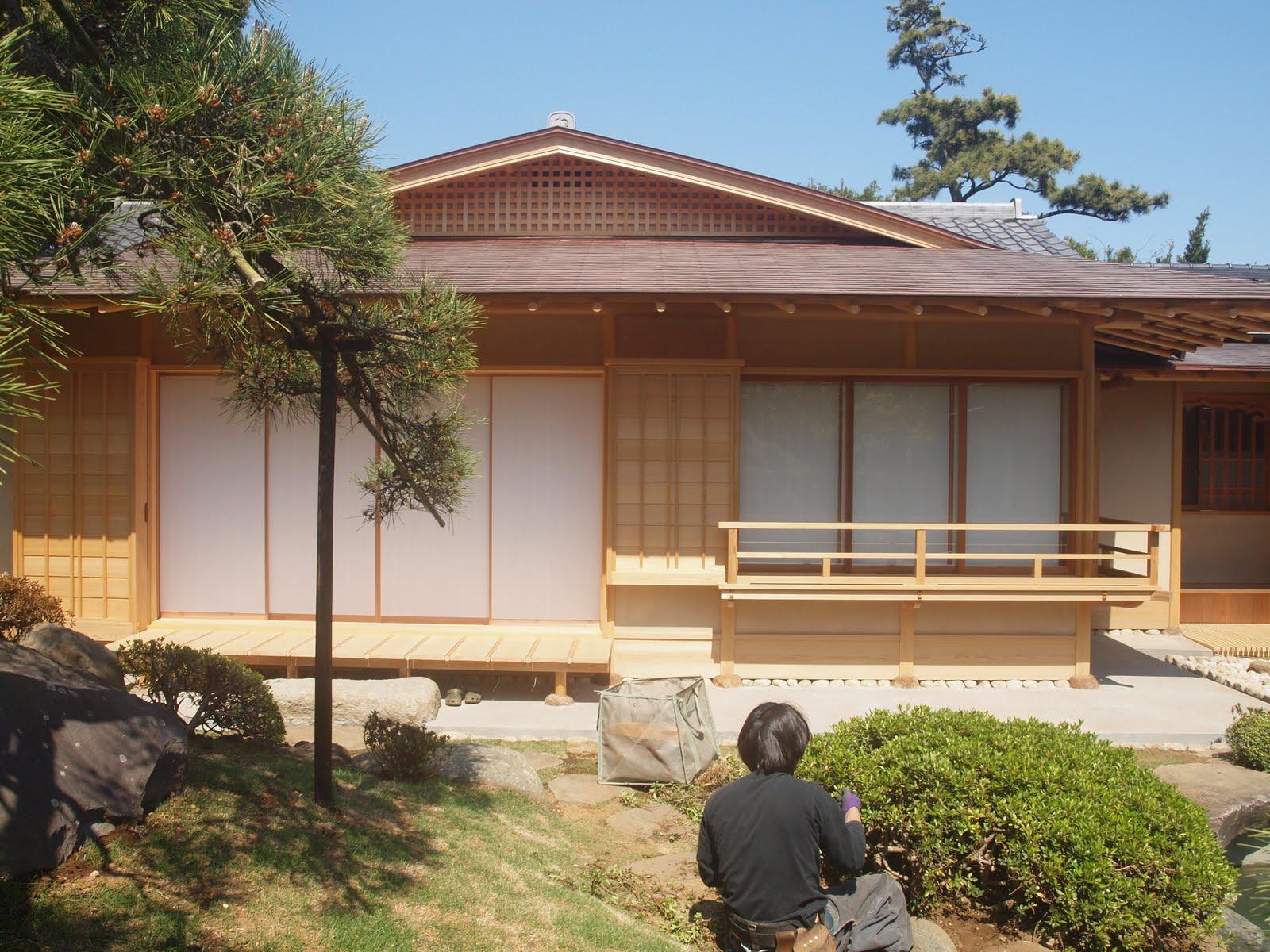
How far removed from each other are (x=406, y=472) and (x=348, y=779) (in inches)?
63.1

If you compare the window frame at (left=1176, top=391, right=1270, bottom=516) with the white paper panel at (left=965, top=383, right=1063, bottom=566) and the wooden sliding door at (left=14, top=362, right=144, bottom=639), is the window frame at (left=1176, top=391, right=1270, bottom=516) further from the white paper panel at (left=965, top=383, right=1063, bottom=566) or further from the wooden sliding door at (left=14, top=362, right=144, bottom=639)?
the wooden sliding door at (left=14, top=362, right=144, bottom=639)

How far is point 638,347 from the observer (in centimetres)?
807

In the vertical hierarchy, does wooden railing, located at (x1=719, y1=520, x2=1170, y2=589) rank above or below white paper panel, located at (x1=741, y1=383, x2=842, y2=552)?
below

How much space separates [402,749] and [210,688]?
104 cm

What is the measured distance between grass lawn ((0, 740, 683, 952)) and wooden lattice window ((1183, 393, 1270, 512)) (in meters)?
10.0

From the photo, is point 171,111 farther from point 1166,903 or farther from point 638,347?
point 638,347

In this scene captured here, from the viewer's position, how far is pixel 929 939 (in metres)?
3.62

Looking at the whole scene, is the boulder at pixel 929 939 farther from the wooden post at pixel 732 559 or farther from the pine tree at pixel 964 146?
the pine tree at pixel 964 146

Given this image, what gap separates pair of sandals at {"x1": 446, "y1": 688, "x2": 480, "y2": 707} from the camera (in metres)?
7.46

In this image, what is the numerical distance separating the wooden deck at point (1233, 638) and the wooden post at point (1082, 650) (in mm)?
2359

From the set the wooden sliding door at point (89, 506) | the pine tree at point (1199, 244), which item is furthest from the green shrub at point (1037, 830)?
the pine tree at point (1199, 244)

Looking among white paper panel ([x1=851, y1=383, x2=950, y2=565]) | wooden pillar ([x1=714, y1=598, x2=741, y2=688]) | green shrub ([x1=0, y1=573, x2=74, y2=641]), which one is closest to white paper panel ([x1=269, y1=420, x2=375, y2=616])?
green shrub ([x1=0, y1=573, x2=74, y2=641])

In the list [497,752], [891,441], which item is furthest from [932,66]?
[497,752]

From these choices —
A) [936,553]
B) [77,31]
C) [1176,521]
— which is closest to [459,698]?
[936,553]
